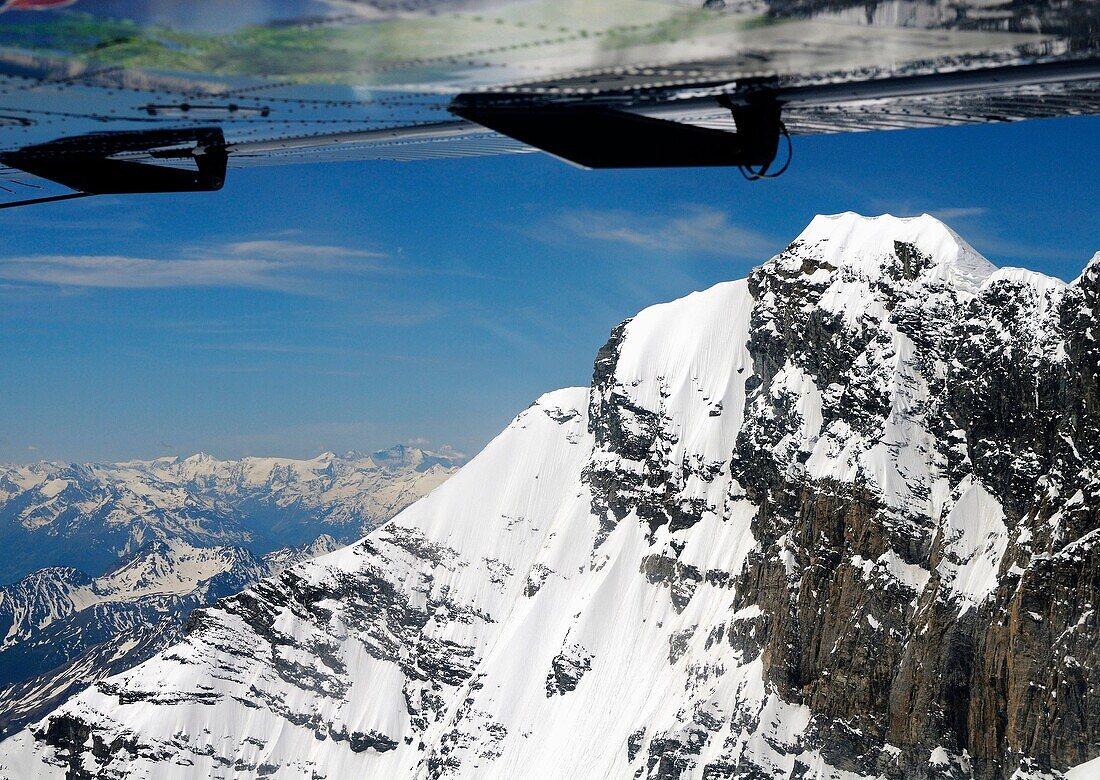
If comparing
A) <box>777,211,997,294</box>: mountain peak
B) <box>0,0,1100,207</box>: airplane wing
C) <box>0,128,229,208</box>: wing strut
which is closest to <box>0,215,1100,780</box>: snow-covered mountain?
<box>777,211,997,294</box>: mountain peak

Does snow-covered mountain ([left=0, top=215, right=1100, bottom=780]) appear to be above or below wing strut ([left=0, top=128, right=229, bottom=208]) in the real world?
below

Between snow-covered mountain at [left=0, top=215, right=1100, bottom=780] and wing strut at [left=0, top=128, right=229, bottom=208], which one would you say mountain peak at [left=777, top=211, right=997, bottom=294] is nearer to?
snow-covered mountain at [left=0, top=215, right=1100, bottom=780]

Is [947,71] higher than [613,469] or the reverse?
higher

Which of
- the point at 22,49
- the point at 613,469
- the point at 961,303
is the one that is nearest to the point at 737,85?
the point at 22,49

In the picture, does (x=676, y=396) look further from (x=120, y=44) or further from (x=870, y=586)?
(x=120, y=44)

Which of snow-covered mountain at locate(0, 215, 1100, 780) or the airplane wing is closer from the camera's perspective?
the airplane wing

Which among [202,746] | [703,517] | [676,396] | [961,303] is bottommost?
[202,746]

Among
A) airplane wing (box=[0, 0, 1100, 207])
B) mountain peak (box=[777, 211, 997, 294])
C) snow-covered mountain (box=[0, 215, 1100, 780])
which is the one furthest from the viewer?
mountain peak (box=[777, 211, 997, 294])
